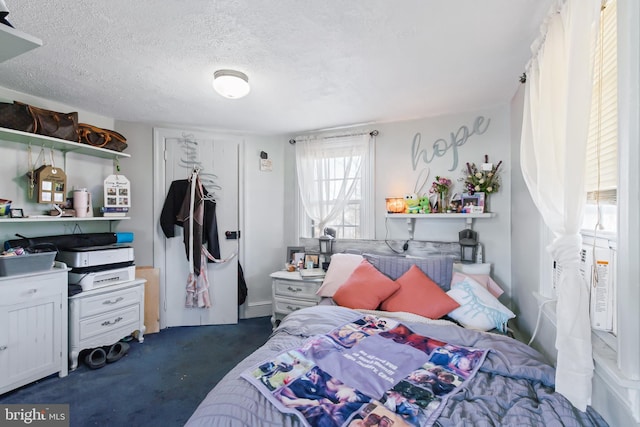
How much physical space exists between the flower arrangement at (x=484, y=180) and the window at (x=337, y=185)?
976 mm

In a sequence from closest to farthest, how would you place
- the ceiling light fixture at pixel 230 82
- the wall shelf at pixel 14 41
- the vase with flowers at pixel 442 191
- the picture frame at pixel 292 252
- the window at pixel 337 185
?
the wall shelf at pixel 14 41 → the ceiling light fixture at pixel 230 82 → the vase with flowers at pixel 442 191 → the window at pixel 337 185 → the picture frame at pixel 292 252

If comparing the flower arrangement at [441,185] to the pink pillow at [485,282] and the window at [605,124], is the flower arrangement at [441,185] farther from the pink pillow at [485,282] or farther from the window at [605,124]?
the window at [605,124]

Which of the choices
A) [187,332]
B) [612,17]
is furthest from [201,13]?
[187,332]

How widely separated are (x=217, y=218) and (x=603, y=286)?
10.7 feet

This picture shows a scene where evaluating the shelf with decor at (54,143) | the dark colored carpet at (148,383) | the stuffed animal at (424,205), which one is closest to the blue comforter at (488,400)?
the dark colored carpet at (148,383)

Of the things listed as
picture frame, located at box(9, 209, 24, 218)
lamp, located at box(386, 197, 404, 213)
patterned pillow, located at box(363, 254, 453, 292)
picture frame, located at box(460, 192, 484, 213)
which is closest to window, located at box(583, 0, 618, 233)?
patterned pillow, located at box(363, 254, 453, 292)

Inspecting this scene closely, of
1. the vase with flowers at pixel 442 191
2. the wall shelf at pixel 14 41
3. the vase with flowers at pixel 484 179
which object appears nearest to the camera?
the wall shelf at pixel 14 41

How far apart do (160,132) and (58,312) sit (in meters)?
2.00

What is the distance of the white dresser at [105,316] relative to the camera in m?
2.33

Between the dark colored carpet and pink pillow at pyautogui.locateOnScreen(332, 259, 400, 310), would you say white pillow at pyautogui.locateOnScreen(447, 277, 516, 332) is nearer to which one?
pink pillow at pyautogui.locateOnScreen(332, 259, 400, 310)

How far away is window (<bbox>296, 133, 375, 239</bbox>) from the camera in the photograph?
3121 mm

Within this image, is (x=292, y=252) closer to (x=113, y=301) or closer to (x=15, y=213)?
(x=113, y=301)

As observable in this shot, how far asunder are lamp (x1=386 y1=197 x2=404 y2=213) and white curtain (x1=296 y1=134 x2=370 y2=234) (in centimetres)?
47

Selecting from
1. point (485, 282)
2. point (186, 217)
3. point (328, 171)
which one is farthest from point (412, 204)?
point (186, 217)
